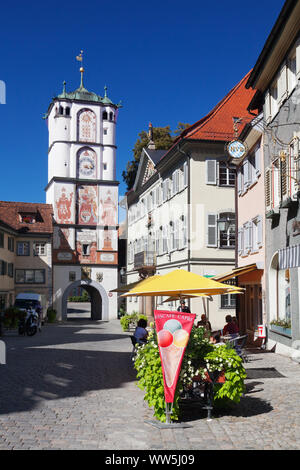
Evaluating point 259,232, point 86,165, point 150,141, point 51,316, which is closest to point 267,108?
point 259,232

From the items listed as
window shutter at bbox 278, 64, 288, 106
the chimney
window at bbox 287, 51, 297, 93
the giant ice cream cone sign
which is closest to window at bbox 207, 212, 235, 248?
window shutter at bbox 278, 64, 288, 106

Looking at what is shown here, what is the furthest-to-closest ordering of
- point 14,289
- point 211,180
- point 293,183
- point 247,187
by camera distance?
1. point 14,289
2. point 211,180
3. point 247,187
4. point 293,183

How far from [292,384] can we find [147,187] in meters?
31.8

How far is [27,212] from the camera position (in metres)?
49.7

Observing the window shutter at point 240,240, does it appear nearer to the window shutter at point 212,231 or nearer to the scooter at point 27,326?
the window shutter at point 212,231

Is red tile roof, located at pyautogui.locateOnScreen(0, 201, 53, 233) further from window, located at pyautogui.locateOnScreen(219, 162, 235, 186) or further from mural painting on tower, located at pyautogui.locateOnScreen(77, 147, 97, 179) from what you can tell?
window, located at pyautogui.locateOnScreen(219, 162, 235, 186)

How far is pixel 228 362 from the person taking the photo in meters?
8.45

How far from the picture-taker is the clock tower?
165 feet

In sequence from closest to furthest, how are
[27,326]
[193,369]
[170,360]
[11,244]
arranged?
[170,360] → [193,369] → [27,326] → [11,244]

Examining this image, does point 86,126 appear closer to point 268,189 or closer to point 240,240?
point 240,240

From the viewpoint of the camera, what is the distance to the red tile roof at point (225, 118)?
3072 cm

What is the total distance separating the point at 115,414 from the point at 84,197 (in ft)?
Answer: 142

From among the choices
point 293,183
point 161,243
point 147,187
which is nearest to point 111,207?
point 147,187
